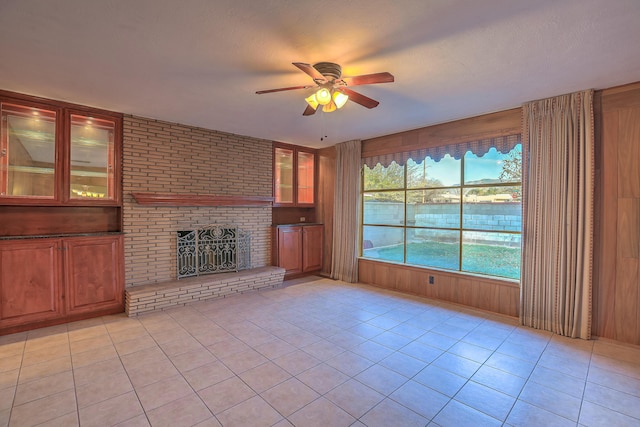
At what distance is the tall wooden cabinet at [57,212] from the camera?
10.9 ft

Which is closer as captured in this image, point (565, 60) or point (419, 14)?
point (419, 14)

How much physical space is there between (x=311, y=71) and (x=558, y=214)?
126 inches

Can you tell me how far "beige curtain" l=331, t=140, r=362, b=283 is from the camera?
5.58 m

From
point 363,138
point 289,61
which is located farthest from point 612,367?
point 363,138

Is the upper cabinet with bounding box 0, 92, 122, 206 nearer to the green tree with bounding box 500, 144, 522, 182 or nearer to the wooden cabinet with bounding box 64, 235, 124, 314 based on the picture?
the wooden cabinet with bounding box 64, 235, 124, 314

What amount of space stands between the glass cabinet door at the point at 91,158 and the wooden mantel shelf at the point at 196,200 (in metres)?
0.40

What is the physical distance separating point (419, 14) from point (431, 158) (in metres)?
2.96

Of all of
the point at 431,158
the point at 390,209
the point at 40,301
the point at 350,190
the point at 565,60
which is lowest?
the point at 40,301

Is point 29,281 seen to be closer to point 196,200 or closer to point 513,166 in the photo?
point 196,200

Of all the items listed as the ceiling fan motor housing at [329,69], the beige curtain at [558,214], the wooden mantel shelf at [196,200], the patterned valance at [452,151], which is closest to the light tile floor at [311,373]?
the beige curtain at [558,214]

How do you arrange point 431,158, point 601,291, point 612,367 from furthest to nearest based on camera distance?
point 431,158 < point 601,291 < point 612,367

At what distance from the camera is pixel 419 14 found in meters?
1.98

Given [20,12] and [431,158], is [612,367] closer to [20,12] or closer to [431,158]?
[431,158]

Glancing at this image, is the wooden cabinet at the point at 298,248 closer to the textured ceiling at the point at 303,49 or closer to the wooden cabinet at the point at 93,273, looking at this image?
the wooden cabinet at the point at 93,273
